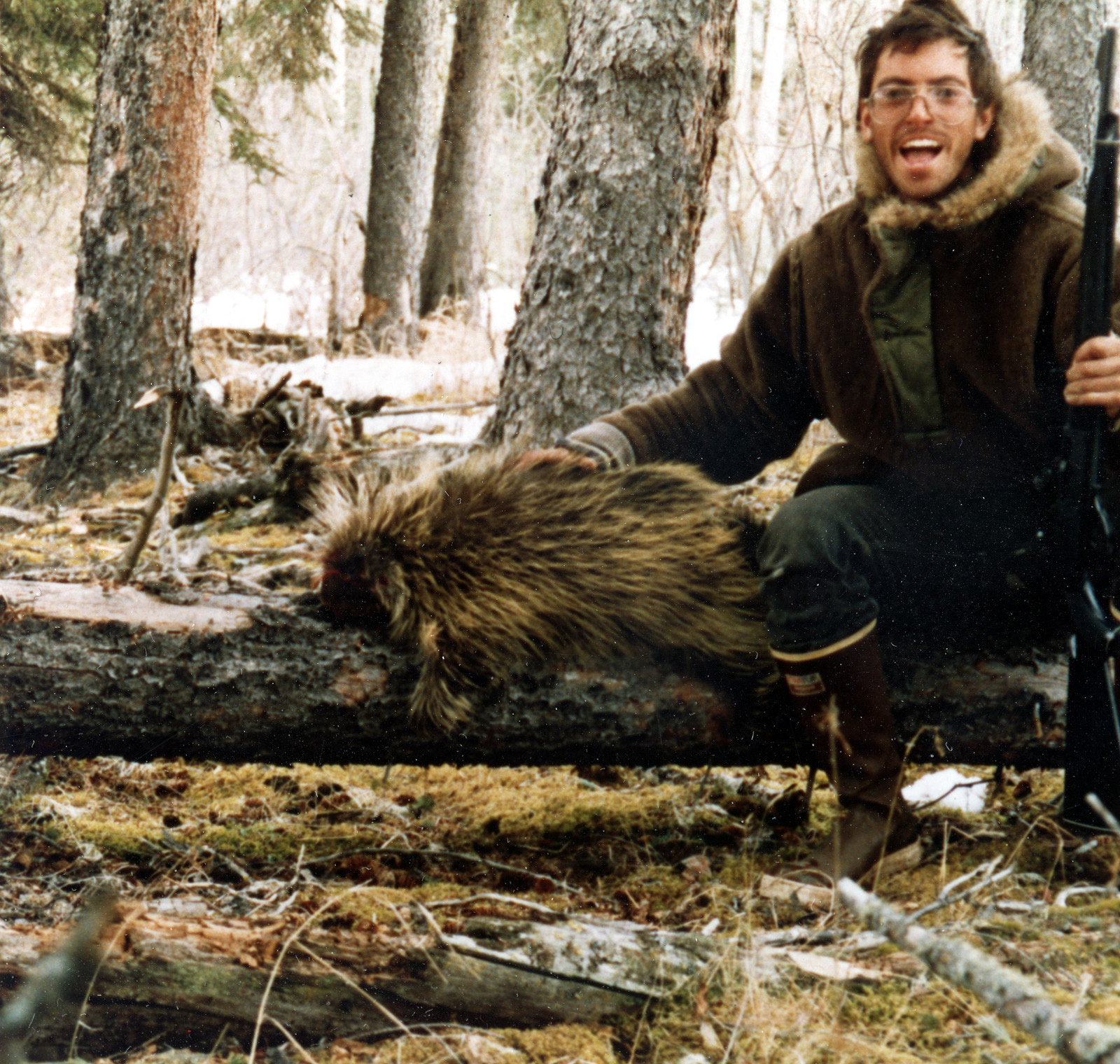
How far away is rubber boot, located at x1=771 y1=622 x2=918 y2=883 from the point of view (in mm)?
2328

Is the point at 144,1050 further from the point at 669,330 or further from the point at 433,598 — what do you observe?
the point at 669,330

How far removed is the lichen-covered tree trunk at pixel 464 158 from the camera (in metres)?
9.19

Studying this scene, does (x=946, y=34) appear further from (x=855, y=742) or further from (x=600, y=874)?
(x=600, y=874)

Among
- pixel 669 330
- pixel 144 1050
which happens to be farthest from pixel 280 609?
pixel 669 330

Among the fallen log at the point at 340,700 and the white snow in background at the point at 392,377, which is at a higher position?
the white snow in background at the point at 392,377

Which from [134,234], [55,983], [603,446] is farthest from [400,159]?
[55,983]

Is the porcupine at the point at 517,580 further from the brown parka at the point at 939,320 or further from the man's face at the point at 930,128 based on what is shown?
the man's face at the point at 930,128

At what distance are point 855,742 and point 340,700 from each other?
1205 millimetres

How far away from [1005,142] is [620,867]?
1.97m

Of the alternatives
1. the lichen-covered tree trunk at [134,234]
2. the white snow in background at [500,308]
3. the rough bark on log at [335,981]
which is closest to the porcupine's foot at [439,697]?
the rough bark on log at [335,981]

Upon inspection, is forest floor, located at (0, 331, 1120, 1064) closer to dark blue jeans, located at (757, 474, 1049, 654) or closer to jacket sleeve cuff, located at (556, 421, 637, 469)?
dark blue jeans, located at (757, 474, 1049, 654)

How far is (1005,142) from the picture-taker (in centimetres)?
240

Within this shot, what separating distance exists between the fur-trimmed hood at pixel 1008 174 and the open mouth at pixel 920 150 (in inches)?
3.7

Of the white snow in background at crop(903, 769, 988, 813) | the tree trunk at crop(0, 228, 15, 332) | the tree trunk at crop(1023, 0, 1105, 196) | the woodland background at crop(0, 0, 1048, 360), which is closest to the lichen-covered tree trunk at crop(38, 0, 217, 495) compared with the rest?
the woodland background at crop(0, 0, 1048, 360)
